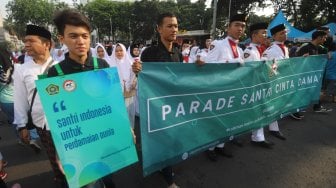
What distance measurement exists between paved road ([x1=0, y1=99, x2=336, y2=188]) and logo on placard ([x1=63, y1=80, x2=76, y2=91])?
203cm

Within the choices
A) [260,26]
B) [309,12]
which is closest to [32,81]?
[260,26]

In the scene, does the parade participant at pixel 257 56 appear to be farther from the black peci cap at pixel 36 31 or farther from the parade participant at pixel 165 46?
the black peci cap at pixel 36 31

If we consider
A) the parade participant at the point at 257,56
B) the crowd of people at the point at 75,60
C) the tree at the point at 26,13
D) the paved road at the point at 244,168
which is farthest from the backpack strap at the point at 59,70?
the tree at the point at 26,13

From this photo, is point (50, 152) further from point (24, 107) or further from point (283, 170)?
point (283, 170)

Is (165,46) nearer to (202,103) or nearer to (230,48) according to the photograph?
(202,103)

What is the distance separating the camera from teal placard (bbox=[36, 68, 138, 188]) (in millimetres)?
1919

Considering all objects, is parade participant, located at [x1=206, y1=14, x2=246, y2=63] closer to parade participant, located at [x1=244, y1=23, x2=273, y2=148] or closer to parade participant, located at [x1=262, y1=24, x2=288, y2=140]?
parade participant, located at [x1=244, y1=23, x2=273, y2=148]

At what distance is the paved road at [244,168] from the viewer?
11.9ft

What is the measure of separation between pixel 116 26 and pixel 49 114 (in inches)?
2493

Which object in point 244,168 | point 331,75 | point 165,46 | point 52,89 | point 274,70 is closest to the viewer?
point 52,89

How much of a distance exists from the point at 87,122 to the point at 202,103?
5.51ft

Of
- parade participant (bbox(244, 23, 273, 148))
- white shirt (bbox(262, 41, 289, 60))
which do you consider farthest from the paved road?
white shirt (bbox(262, 41, 289, 60))

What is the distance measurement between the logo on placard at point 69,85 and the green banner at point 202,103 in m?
0.88

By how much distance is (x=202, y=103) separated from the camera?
11.2ft
